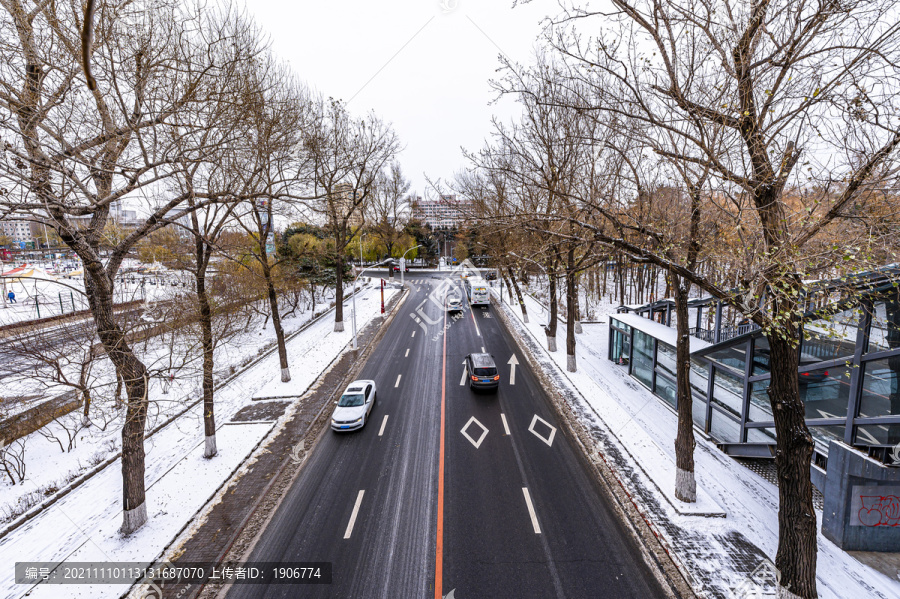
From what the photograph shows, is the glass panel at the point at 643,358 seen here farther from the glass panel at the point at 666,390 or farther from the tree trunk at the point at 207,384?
the tree trunk at the point at 207,384

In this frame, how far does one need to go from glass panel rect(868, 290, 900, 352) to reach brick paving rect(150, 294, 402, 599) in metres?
15.1

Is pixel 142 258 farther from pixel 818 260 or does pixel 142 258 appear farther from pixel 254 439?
pixel 818 260

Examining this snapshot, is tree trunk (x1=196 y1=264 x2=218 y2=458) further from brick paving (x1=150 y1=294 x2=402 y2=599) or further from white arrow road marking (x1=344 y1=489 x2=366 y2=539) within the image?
white arrow road marking (x1=344 y1=489 x2=366 y2=539)

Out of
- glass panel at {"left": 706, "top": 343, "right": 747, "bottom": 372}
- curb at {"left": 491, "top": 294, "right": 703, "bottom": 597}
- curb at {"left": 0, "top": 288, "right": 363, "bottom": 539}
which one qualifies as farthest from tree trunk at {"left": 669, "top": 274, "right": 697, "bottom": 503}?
curb at {"left": 0, "top": 288, "right": 363, "bottom": 539}

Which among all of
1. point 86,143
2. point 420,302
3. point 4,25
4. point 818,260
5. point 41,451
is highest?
point 4,25

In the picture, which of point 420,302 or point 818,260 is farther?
point 420,302

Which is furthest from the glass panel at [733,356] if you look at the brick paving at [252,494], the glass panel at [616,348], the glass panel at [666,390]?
the brick paving at [252,494]

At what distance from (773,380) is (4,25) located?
1508 cm

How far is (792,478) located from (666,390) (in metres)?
10.0

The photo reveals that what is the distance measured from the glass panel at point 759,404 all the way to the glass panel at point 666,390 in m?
3.76

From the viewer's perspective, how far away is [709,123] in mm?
7191

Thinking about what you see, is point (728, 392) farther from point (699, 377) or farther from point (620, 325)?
point (620, 325)

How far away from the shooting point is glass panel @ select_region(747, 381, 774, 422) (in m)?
11.6

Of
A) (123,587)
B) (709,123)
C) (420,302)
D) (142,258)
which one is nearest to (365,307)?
(420,302)
